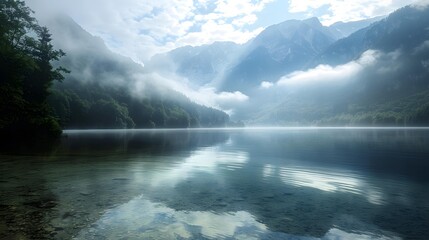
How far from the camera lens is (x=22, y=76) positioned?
2126 inches

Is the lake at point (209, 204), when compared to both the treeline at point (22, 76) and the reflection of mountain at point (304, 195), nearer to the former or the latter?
the reflection of mountain at point (304, 195)

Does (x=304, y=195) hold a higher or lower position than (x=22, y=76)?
lower

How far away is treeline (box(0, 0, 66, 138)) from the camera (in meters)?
49.7

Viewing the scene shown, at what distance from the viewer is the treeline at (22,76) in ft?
163

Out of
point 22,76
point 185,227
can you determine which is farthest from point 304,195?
point 22,76

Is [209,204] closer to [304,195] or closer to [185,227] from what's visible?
[185,227]

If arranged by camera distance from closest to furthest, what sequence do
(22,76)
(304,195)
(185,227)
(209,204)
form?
(185,227) < (209,204) < (304,195) < (22,76)

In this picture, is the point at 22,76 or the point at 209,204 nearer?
the point at 209,204

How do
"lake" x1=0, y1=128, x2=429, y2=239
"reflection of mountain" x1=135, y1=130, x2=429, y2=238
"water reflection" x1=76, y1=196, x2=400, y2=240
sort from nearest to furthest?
"water reflection" x1=76, y1=196, x2=400, y2=240, "lake" x1=0, y1=128, x2=429, y2=239, "reflection of mountain" x1=135, y1=130, x2=429, y2=238

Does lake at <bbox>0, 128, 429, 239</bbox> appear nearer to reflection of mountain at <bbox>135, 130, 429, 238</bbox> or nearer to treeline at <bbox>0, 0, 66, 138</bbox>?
reflection of mountain at <bbox>135, 130, 429, 238</bbox>

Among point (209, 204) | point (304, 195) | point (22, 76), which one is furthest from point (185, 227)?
point (22, 76)

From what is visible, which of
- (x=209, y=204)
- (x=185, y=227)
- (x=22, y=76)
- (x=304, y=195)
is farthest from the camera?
(x=22, y=76)

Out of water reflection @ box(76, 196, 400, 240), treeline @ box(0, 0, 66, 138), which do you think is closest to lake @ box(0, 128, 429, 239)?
water reflection @ box(76, 196, 400, 240)

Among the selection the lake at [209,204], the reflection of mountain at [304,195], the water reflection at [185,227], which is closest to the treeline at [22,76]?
the lake at [209,204]
